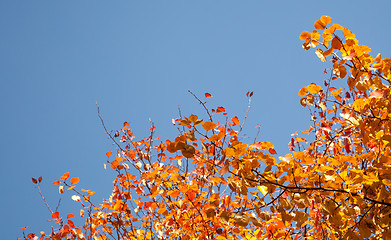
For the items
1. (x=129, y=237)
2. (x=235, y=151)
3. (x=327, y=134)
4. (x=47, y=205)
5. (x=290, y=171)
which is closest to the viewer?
(x=235, y=151)

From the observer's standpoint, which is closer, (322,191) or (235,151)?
(235,151)

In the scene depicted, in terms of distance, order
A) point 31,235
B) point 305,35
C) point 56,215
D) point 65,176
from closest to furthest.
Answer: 1. point 305,35
2. point 65,176
3. point 56,215
4. point 31,235

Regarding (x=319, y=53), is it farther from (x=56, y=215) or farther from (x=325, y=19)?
(x=56, y=215)

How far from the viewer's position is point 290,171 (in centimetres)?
208

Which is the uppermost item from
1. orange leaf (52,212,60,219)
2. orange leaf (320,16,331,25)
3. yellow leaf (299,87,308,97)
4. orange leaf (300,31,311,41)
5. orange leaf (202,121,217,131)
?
orange leaf (52,212,60,219)

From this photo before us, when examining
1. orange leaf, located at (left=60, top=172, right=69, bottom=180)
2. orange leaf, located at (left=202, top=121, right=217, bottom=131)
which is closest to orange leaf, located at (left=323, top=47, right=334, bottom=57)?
orange leaf, located at (left=202, top=121, right=217, bottom=131)

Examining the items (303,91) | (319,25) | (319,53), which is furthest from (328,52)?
(303,91)

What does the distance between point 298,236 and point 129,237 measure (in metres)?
2.05

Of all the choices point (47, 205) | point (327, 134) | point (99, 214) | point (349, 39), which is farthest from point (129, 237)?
point (349, 39)

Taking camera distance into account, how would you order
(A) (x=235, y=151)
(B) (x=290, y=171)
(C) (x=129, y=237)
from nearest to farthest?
(A) (x=235, y=151) → (B) (x=290, y=171) → (C) (x=129, y=237)

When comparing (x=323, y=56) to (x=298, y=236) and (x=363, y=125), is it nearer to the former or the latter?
(x=363, y=125)

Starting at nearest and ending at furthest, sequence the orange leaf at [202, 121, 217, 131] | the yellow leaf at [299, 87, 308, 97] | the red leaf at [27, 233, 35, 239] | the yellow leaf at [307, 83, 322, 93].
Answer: the orange leaf at [202, 121, 217, 131] < the yellow leaf at [307, 83, 322, 93] < the yellow leaf at [299, 87, 308, 97] < the red leaf at [27, 233, 35, 239]

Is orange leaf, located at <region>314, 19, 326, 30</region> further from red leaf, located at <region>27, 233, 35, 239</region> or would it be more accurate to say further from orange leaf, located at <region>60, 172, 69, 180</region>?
red leaf, located at <region>27, 233, 35, 239</region>

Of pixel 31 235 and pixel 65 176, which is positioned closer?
pixel 65 176
